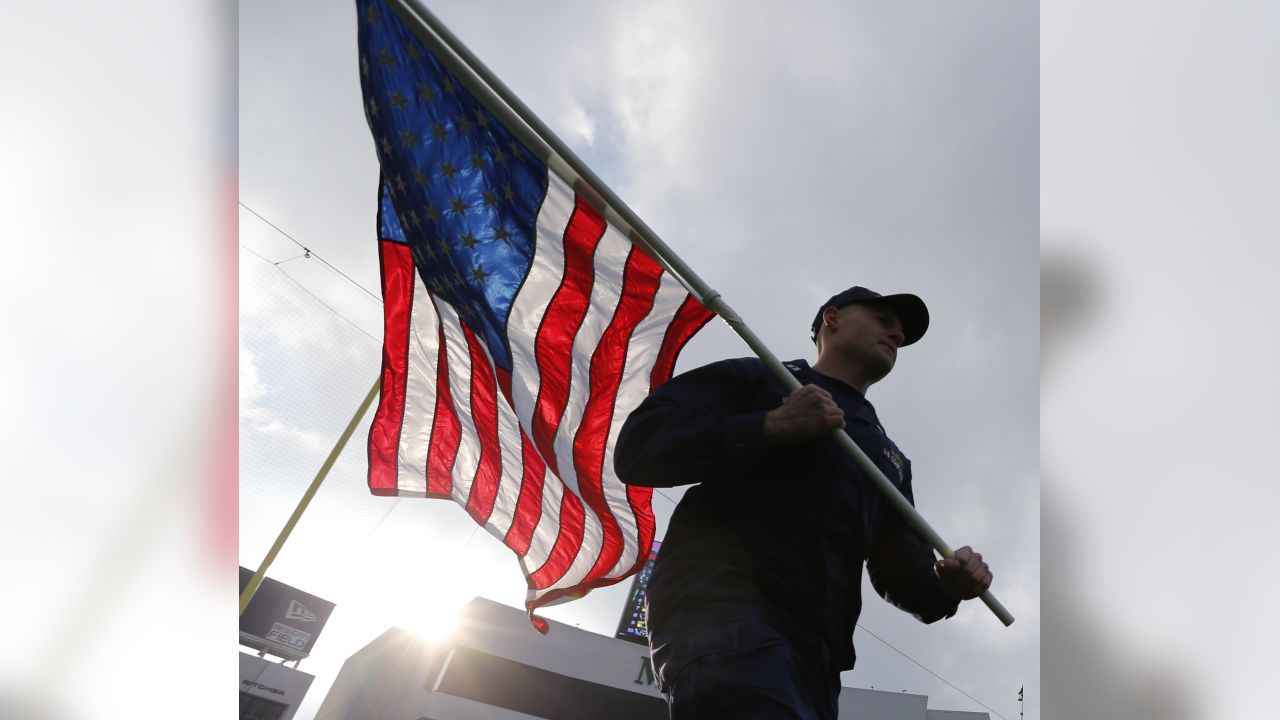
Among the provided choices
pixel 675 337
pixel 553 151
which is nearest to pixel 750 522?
pixel 553 151

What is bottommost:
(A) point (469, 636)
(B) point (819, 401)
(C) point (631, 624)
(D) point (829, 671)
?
(D) point (829, 671)

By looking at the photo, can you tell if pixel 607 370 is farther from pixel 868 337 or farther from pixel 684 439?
pixel 684 439

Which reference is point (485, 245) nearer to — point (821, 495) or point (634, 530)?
point (634, 530)

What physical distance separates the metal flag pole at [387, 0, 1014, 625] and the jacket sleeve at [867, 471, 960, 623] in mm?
85

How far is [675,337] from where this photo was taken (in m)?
3.16

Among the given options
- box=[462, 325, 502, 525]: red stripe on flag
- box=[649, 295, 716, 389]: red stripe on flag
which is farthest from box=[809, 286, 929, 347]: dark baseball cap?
box=[462, 325, 502, 525]: red stripe on flag

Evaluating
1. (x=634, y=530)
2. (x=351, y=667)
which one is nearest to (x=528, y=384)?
(x=634, y=530)

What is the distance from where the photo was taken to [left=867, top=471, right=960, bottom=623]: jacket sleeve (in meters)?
2.02

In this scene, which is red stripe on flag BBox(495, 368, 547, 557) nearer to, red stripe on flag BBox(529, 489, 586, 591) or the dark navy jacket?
red stripe on flag BBox(529, 489, 586, 591)

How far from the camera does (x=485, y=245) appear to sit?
3.00 m

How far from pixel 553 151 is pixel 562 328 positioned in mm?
866

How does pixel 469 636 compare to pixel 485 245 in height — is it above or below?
above
